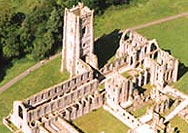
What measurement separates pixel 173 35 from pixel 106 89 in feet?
105

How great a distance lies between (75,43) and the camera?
142500 millimetres

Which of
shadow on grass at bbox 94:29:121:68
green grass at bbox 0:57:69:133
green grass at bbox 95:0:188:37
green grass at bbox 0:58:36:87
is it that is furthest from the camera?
green grass at bbox 95:0:188:37

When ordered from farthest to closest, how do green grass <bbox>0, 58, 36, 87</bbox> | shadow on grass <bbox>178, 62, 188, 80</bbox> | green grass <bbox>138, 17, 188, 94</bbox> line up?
green grass <bbox>138, 17, 188, 94</bbox>, shadow on grass <bbox>178, 62, 188, 80</bbox>, green grass <bbox>0, 58, 36, 87</bbox>

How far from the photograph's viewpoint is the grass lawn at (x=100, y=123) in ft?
428

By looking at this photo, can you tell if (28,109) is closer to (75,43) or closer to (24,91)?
(24,91)

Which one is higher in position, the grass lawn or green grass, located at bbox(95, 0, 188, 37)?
green grass, located at bbox(95, 0, 188, 37)

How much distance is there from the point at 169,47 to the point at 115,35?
13176 millimetres

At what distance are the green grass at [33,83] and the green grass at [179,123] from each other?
25.9 meters

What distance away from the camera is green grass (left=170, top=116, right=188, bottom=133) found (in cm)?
13125

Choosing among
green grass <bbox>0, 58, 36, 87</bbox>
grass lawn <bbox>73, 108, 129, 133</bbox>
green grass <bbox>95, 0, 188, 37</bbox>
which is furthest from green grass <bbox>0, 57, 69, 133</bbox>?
green grass <bbox>95, 0, 188, 37</bbox>

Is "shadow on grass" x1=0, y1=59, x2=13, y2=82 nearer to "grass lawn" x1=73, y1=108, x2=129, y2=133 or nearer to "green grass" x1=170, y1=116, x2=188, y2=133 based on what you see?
"grass lawn" x1=73, y1=108, x2=129, y2=133

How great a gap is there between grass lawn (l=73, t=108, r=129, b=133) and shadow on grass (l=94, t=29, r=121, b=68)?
16861mm

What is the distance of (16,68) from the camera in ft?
481

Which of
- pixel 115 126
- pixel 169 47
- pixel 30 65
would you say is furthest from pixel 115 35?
pixel 115 126
